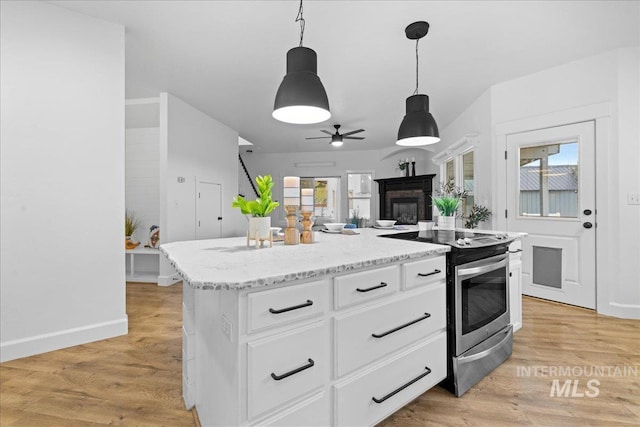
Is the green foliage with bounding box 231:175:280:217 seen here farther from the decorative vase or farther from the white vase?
the decorative vase

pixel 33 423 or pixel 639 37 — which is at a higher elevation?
pixel 639 37

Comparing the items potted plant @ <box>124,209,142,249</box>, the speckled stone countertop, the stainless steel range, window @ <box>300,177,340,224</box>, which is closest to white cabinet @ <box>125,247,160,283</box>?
potted plant @ <box>124,209,142,249</box>

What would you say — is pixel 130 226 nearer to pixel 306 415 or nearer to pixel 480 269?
pixel 306 415

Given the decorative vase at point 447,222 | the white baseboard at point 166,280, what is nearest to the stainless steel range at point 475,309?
the decorative vase at point 447,222

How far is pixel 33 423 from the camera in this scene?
156cm

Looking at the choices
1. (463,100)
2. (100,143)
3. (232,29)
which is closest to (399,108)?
(463,100)

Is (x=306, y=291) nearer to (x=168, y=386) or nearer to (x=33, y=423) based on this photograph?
(x=168, y=386)

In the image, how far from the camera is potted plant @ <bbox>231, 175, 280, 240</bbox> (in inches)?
65.3

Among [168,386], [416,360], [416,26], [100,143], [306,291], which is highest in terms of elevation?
[416,26]

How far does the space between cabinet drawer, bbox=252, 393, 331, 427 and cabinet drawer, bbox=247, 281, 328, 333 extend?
0.33 meters

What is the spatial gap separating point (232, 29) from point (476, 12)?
2.17m

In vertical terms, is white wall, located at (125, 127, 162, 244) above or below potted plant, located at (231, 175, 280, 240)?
above

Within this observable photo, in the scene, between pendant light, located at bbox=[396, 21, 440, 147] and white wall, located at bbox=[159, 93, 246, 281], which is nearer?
pendant light, located at bbox=[396, 21, 440, 147]

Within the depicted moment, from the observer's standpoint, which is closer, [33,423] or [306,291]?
[306,291]
